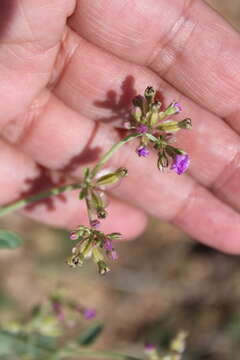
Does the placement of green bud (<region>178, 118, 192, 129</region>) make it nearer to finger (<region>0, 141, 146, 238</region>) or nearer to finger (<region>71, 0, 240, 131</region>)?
finger (<region>71, 0, 240, 131</region>)

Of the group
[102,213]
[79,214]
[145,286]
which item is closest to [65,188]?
[102,213]

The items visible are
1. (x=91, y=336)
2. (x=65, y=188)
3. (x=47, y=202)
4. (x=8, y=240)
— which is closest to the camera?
(x=65, y=188)

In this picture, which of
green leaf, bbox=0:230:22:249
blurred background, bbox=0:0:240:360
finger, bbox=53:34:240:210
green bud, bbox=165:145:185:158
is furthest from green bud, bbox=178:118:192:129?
blurred background, bbox=0:0:240:360

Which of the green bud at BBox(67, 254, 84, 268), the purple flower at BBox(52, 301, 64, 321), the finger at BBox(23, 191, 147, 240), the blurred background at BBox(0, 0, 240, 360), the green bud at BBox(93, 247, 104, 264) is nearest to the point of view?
the green bud at BBox(67, 254, 84, 268)

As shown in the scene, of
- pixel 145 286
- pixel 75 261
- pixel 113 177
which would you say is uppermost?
pixel 145 286

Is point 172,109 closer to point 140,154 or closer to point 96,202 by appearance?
point 140,154

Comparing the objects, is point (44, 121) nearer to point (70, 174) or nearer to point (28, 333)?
point (70, 174)

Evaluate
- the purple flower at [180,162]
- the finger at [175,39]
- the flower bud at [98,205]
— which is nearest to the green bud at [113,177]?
the flower bud at [98,205]
